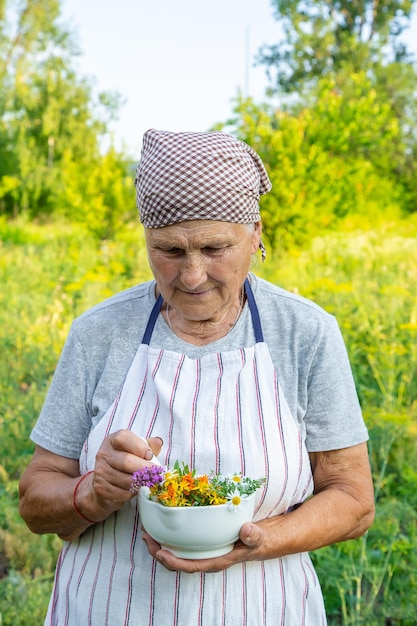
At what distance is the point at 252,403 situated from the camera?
1.53 m

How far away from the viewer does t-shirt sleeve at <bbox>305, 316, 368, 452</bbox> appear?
1556 mm

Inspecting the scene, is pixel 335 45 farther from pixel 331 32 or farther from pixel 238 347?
pixel 238 347

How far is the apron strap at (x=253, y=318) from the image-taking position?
5.28ft

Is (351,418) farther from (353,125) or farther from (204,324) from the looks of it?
(353,125)

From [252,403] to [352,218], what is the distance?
14579 millimetres

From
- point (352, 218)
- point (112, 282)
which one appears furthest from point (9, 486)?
point (352, 218)

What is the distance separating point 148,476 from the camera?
4.27 ft

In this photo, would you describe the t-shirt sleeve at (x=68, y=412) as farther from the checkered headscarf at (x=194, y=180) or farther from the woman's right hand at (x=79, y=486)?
the checkered headscarf at (x=194, y=180)

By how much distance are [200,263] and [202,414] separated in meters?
0.32

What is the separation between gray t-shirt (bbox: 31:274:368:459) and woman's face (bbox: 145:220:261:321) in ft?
0.33

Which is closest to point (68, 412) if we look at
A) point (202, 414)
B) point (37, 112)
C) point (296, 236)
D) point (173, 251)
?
point (202, 414)

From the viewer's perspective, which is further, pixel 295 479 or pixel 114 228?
pixel 114 228

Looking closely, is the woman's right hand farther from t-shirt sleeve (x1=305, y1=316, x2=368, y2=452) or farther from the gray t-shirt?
t-shirt sleeve (x1=305, y1=316, x2=368, y2=452)

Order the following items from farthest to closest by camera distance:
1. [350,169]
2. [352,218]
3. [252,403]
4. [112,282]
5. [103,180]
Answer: [352,218]
[350,169]
[103,180]
[112,282]
[252,403]
